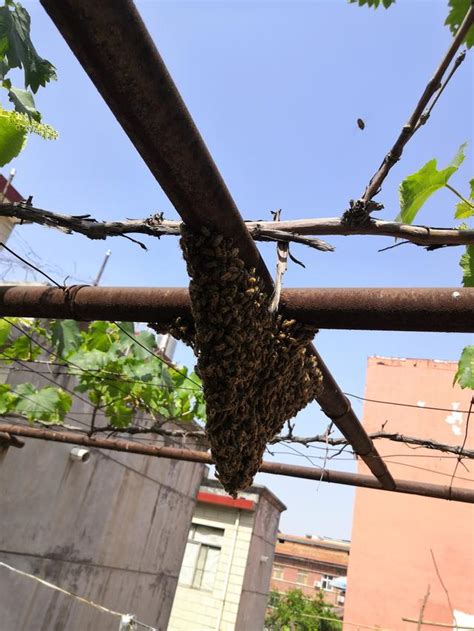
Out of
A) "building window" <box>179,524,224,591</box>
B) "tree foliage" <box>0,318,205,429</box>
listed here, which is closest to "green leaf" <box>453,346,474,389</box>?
A: "tree foliage" <box>0,318,205,429</box>

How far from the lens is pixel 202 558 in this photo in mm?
20516

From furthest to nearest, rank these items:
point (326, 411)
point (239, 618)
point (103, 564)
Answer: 1. point (239, 618)
2. point (103, 564)
3. point (326, 411)

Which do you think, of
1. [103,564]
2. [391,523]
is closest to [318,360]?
[103,564]

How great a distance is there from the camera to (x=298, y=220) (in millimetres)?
2209

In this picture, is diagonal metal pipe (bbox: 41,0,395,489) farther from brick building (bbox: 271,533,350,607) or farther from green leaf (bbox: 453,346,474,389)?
brick building (bbox: 271,533,350,607)

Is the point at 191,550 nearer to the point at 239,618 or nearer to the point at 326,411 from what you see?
the point at 239,618

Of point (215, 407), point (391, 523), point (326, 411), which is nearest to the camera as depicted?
point (215, 407)

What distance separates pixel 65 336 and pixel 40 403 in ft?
5.41

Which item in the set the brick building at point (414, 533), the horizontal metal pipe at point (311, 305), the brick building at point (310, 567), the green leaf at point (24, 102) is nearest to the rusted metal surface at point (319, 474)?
the horizontal metal pipe at point (311, 305)

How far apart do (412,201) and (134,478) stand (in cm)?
1118

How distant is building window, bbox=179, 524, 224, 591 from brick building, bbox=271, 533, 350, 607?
70.1 feet

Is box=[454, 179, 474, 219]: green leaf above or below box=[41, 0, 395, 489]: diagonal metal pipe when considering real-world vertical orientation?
above

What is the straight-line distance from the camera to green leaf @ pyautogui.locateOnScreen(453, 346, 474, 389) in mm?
3973

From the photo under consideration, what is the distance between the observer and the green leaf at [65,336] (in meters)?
6.40
